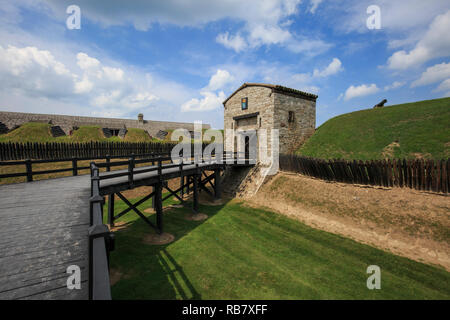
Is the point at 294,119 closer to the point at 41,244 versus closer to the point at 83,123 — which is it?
the point at 41,244

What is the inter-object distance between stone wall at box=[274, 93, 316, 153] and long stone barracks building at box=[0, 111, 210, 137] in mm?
22422

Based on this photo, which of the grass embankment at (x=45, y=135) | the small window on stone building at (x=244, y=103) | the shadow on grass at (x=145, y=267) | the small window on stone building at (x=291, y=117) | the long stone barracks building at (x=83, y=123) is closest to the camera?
the shadow on grass at (x=145, y=267)

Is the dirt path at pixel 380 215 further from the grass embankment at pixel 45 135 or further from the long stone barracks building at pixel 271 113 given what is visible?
the grass embankment at pixel 45 135

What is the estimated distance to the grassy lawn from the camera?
17.9 feet

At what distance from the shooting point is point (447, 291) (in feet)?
18.0

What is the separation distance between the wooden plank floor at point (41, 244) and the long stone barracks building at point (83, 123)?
24805 millimetres

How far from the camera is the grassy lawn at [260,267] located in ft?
17.9

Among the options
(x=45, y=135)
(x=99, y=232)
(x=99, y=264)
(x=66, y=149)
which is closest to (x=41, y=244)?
(x=99, y=232)

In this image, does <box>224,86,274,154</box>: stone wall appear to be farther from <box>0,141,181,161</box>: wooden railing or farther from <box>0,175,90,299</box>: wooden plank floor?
<box>0,175,90,299</box>: wooden plank floor

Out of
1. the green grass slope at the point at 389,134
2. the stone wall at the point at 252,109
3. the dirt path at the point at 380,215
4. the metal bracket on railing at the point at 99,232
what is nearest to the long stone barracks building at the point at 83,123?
the stone wall at the point at 252,109

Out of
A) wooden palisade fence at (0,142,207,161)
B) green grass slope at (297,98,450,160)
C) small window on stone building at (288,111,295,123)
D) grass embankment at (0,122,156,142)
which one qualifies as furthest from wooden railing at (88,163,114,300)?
grass embankment at (0,122,156,142)

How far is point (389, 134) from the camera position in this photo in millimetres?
14242

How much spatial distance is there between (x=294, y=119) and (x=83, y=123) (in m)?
29.5
